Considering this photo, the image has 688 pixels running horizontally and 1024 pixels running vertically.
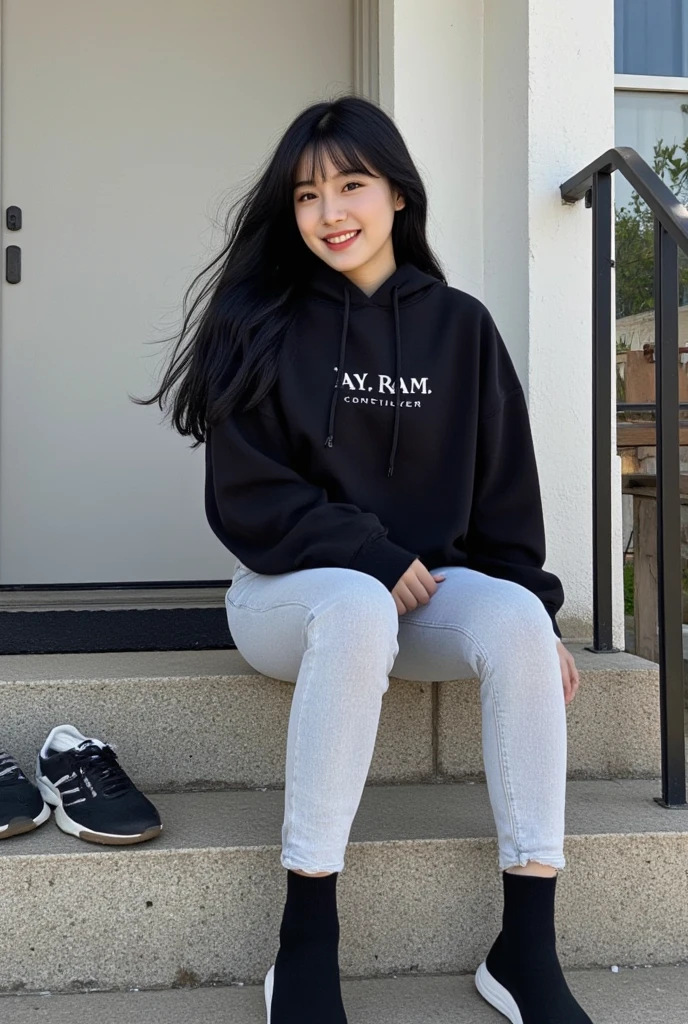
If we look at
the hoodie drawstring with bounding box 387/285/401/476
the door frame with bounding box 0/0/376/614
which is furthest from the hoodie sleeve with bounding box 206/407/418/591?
the door frame with bounding box 0/0/376/614

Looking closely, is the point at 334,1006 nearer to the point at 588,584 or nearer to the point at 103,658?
the point at 103,658

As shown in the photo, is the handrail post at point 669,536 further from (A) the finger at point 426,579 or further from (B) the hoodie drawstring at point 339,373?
(B) the hoodie drawstring at point 339,373

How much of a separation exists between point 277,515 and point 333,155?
577 millimetres

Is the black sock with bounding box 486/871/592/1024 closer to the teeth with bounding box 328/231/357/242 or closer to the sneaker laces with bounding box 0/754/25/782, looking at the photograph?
the sneaker laces with bounding box 0/754/25/782

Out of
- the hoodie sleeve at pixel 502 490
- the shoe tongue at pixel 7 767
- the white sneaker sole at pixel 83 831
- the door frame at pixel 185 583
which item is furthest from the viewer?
the door frame at pixel 185 583

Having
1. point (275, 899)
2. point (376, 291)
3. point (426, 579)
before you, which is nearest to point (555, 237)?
point (376, 291)

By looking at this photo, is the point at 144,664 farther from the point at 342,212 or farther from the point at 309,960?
the point at 342,212

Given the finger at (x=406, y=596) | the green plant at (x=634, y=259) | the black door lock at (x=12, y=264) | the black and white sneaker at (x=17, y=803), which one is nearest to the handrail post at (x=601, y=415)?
the finger at (x=406, y=596)

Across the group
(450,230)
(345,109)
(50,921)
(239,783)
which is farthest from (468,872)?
(450,230)

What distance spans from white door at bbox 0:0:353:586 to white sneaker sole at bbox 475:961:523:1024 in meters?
1.74

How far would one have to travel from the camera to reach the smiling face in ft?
5.25

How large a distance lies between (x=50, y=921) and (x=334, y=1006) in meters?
0.45

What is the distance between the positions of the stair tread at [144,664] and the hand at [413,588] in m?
0.41

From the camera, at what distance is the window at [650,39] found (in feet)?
10.2
